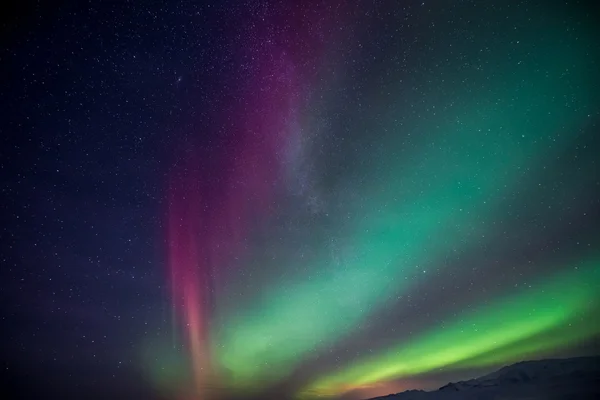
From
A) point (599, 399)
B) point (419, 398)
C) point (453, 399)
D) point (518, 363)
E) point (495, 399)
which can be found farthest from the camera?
point (518, 363)

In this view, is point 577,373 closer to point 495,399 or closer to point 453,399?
point 495,399

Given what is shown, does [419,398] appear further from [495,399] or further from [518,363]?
[495,399]

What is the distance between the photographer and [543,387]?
28.4 meters

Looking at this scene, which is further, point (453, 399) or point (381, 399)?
point (381, 399)

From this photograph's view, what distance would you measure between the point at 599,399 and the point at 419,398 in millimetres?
35477

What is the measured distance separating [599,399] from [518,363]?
135ft

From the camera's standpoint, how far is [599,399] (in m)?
18.3

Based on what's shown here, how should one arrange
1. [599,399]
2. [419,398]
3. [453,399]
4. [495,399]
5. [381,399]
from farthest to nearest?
[381,399], [419,398], [453,399], [495,399], [599,399]

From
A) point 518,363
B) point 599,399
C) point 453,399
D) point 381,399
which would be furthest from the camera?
point 381,399

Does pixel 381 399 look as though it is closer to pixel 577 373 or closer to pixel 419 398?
pixel 419 398

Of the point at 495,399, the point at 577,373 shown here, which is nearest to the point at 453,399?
the point at 495,399

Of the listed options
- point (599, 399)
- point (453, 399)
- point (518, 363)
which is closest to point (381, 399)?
point (518, 363)

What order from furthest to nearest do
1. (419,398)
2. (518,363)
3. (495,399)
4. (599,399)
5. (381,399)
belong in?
(381,399), (518,363), (419,398), (495,399), (599,399)

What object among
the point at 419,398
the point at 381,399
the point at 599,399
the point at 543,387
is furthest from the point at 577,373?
the point at 381,399
